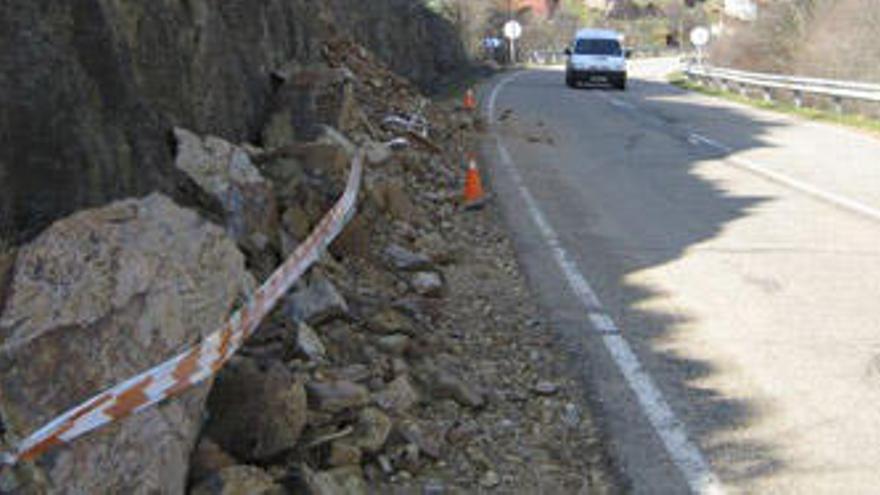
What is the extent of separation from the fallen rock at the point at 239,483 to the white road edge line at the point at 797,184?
8.19m

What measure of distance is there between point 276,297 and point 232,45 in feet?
19.6

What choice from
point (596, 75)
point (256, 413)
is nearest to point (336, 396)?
point (256, 413)

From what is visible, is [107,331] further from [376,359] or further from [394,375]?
[376,359]

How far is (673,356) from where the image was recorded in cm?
672

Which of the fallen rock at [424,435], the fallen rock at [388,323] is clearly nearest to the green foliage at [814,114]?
the fallen rock at [388,323]

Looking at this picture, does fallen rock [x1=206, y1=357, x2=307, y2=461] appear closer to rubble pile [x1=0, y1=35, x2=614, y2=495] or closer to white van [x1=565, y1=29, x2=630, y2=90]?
rubble pile [x1=0, y1=35, x2=614, y2=495]

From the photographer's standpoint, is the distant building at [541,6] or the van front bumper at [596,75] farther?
the distant building at [541,6]

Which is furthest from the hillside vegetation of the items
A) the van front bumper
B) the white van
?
the van front bumper

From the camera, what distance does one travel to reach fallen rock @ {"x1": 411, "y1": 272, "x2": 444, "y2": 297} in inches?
320

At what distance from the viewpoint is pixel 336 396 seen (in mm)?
5395

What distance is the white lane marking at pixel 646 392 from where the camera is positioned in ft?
16.5

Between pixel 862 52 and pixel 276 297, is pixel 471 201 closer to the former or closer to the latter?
pixel 276 297

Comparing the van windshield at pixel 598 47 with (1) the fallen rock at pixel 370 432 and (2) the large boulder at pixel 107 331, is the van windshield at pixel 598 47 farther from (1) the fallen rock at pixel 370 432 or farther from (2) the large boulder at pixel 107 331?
(2) the large boulder at pixel 107 331

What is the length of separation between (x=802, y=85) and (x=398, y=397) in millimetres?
24628
